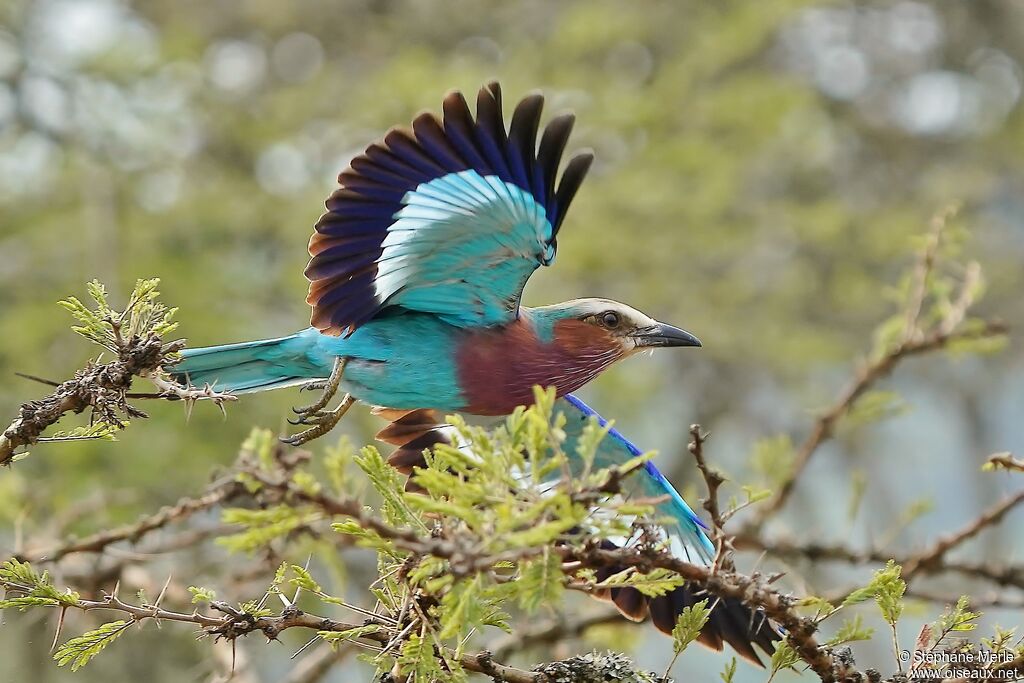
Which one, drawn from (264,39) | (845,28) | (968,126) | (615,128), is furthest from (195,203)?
(968,126)

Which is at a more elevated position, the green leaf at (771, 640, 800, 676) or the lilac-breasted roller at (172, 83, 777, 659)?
the lilac-breasted roller at (172, 83, 777, 659)

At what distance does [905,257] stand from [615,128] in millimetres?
2993

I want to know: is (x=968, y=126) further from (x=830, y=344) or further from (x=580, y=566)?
(x=580, y=566)

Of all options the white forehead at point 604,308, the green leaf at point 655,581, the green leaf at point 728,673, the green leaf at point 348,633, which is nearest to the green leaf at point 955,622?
the green leaf at point 728,673

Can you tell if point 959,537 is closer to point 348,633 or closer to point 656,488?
point 656,488

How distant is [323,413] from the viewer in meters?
2.55

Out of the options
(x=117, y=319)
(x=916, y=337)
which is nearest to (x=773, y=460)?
(x=916, y=337)

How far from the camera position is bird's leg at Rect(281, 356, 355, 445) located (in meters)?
2.46

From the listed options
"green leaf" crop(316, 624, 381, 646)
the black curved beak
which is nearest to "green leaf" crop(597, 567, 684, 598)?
"green leaf" crop(316, 624, 381, 646)

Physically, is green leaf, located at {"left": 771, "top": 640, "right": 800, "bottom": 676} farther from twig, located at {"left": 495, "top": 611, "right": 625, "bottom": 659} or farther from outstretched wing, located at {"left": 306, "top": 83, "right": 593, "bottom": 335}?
twig, located at {"left": 495, "top": 611, "right": 625, "bottom": 659}

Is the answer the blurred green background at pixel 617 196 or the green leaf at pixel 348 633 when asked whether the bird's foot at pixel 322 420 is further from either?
the blurred green background at pixel 617 196

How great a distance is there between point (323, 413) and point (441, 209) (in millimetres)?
542

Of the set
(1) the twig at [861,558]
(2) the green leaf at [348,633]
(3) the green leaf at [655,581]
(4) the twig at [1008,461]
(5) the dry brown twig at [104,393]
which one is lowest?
(1) the twig at [861,558]

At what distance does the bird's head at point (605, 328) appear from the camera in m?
2.86
